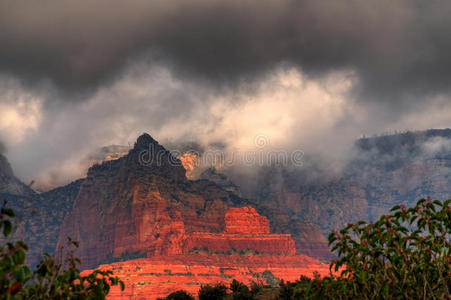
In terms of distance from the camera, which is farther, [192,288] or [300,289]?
[192,288]

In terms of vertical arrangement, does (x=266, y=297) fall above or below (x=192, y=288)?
above

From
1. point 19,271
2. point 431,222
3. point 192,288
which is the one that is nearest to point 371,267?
point 431,222

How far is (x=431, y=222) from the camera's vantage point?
18.2m

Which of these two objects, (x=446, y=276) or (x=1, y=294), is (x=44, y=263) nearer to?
(x=1, y=294)

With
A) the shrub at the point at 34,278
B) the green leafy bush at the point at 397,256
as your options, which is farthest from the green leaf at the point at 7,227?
the green leafy bush at the point at 397,256

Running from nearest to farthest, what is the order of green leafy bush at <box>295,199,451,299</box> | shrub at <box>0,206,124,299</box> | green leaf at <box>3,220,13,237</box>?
shrub at <box>0,206,124,299</box> → green leaf at <box>3,220,13,237</box> → green leafy bush at <box>295,199,451,299</box>

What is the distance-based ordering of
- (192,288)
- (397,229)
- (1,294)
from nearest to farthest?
1. (1,294)
2. (397,229)
3. (192,288)

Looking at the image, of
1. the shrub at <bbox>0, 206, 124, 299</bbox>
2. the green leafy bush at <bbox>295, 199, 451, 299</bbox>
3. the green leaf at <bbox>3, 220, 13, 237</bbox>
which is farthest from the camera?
the green leafy bush at <bbox>295, 199, 451, 299</bbox>

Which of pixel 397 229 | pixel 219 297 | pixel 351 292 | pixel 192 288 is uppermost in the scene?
pixel 397 229

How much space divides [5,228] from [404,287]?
1475cm

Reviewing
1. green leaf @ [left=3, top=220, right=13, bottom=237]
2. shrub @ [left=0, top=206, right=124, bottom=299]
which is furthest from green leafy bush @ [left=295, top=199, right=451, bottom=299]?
green leaf @ [left=3, top=220, right=13, bottom=237]

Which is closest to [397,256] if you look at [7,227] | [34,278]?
[34,278]

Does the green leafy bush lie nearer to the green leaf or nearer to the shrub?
the shrub

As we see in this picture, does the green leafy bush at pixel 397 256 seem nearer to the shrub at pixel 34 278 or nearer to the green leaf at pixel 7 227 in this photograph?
the shrub at pixel 34 278
